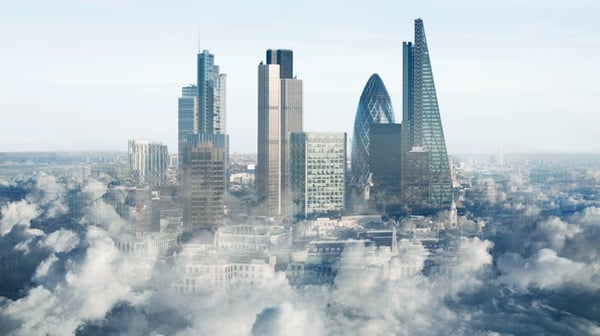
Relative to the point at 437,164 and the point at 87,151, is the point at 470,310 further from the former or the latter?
the point at 437,164

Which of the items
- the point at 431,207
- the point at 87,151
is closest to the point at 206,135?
the point at 431,207

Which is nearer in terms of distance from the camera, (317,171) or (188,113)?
(317,171)

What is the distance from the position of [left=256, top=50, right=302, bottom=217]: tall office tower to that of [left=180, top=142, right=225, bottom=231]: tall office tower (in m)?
5.19

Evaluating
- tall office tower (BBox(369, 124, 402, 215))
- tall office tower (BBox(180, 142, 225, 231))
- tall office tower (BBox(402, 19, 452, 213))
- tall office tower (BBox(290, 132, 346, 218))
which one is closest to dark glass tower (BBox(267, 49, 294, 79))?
tall office tower (BBox(290, 132, 346, 218))

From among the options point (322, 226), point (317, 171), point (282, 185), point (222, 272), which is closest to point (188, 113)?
point (282, 185)

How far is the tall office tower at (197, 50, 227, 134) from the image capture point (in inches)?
1593

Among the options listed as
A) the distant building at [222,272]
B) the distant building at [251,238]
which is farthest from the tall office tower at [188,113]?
the distant building at [222,272]

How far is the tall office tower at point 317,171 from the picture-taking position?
27.7 meters

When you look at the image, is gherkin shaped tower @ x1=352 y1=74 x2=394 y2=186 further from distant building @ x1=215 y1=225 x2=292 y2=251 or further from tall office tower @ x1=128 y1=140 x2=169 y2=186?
distant building @ x1=215 y1=225 x2=292 y2=251

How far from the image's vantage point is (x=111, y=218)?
22203 millimetres

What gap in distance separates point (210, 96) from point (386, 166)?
10.8 m

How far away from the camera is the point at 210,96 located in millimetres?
41094

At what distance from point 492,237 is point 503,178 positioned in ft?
30.2

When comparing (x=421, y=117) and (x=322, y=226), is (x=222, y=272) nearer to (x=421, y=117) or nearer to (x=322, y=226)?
(x=322, y=226)
